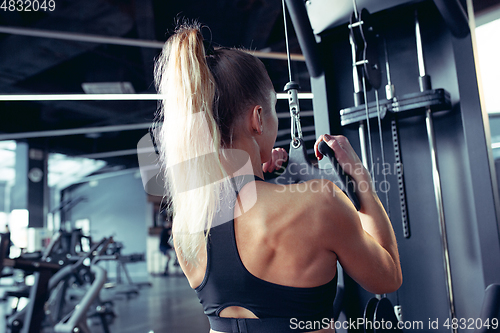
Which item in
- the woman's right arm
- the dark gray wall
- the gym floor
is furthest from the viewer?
the dark gray wall

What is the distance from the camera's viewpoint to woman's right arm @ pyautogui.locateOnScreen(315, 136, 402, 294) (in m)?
0.72

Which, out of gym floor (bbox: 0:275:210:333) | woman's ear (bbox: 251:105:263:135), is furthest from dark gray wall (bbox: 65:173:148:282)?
woman's ear (bbox: 251:105:263:135)

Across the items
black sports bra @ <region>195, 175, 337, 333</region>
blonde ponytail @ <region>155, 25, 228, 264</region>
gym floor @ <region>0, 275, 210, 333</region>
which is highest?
blonde ponytail @ <region>155, 25, 228, 264</region>

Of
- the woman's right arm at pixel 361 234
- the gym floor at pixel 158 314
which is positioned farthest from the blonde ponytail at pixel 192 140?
the gym floor at pixel 158 314

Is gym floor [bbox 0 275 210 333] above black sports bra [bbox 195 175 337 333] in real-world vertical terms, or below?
A: below

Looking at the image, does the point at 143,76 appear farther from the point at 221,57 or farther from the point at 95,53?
the point at 221,57

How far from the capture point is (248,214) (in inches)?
29.4

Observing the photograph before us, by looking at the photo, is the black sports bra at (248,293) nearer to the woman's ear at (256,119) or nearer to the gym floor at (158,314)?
the woman's ear at (256,119)

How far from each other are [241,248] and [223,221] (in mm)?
70

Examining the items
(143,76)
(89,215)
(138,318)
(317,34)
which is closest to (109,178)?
(89,215)

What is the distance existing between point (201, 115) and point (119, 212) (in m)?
12.3

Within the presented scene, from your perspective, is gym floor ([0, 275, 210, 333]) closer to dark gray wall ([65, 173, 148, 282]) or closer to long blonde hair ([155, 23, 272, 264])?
long blonde hair ([155, 23, 272, 264])

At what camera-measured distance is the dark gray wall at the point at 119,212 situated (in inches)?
456

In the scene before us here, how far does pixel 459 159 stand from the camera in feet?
4.67
